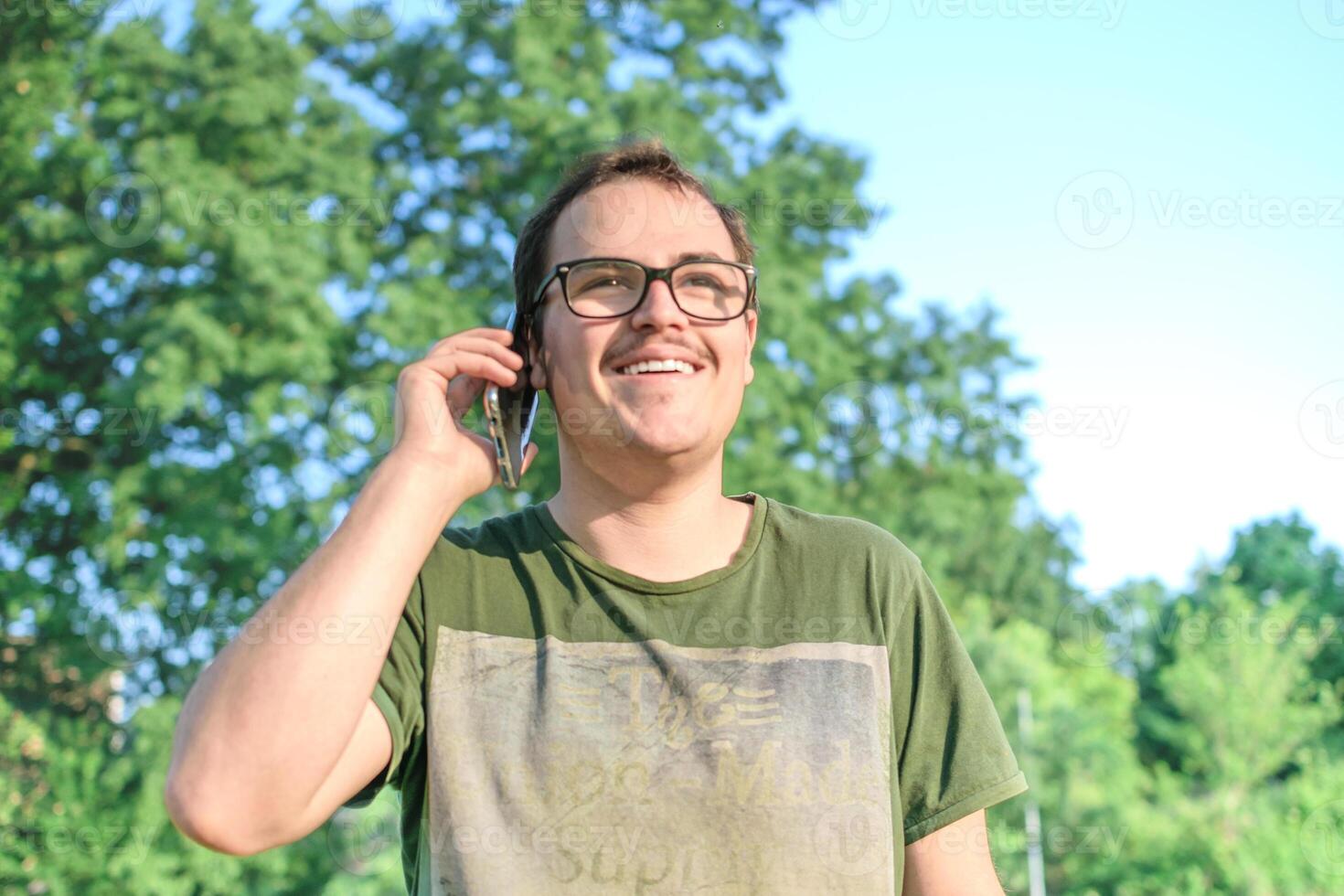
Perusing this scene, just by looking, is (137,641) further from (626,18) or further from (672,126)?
(626,18)

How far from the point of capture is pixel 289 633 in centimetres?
187

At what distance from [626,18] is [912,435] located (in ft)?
23.8

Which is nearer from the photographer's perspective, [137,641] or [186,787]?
[186,787]

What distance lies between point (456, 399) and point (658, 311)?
0.38 meters

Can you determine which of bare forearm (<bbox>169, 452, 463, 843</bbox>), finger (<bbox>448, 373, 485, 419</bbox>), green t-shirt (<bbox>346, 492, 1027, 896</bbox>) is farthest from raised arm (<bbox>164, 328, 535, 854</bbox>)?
finger (<bbox>448, 373, 485, 419</bbox>)

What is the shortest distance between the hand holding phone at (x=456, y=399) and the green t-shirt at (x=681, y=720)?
0.46 feet

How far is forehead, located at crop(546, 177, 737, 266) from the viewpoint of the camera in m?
2.28

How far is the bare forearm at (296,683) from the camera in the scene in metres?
1.83

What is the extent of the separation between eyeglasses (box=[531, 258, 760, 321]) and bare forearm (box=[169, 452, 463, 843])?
0.54 m

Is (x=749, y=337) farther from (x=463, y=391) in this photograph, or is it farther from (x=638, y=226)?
(x=463, y=391)

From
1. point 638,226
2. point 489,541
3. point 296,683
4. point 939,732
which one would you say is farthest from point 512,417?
point 939,732

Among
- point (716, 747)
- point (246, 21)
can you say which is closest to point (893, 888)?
point (716, 747)

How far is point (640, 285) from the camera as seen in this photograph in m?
2.27

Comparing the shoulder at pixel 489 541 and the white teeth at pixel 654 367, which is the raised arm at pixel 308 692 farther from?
the white teeth at pixel 654 367
